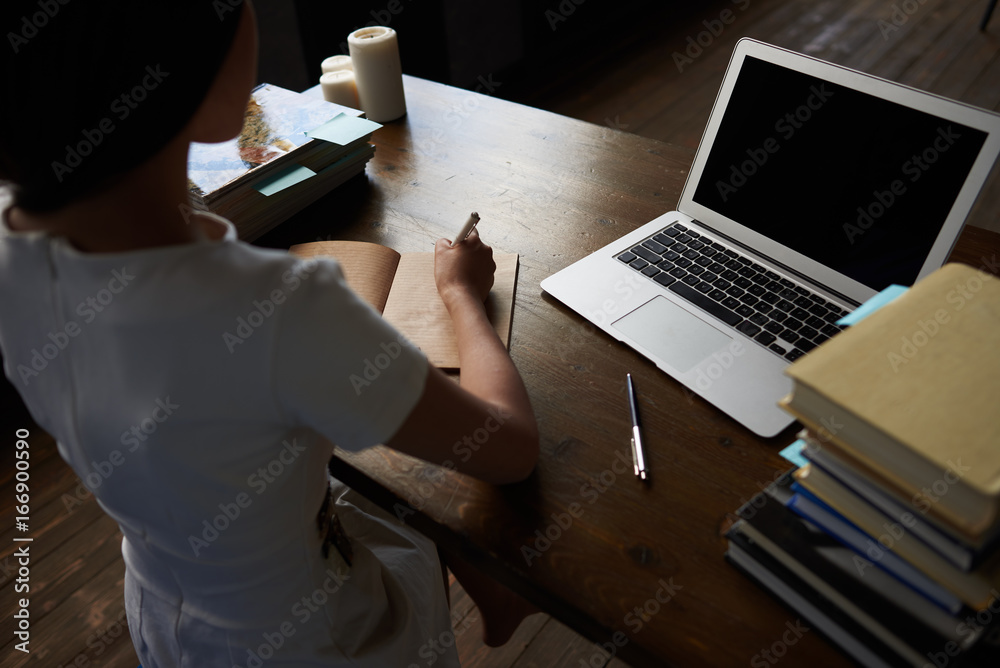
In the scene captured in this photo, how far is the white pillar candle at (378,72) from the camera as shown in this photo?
1253mm

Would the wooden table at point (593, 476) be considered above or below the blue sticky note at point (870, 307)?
below

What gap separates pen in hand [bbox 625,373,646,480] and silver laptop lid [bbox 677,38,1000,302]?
297mm

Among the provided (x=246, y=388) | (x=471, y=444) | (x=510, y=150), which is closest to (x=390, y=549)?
(x=471, y=444)

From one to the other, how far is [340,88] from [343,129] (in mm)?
211

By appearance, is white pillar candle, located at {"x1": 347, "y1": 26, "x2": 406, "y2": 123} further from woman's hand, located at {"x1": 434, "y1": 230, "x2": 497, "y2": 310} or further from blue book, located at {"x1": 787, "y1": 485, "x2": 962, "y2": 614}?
blue book, located at {"x1": 787, "y1": 485, "x2": 962, "y2": 614}

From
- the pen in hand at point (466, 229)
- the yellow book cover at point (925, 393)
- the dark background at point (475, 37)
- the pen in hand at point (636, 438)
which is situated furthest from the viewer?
the dark background at point (475, 37)

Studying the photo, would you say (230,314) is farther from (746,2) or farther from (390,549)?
(746,2)

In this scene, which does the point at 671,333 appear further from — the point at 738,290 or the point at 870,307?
the point at 870,307

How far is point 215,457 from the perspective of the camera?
0.55 m

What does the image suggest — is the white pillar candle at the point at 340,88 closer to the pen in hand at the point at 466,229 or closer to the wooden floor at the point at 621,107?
the pen in hand at the point at 466,229

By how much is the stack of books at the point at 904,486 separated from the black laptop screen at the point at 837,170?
0.90ft

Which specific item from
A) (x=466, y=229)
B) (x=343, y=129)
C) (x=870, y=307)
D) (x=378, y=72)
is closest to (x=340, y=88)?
(x=378, y=72)

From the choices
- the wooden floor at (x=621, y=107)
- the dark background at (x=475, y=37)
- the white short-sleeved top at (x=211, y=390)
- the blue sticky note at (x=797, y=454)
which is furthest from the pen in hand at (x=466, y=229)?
the dark background at (x=475, y=37)

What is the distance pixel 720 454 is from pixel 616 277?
31cm
